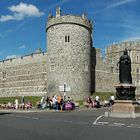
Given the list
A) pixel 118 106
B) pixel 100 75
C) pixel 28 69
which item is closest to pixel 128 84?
pixel 118 106

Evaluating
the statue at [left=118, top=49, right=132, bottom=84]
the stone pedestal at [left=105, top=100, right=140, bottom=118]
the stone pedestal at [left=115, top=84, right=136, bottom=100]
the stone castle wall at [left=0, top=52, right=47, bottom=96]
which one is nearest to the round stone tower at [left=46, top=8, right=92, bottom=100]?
the stone castle wall at [left=0, top=52, right=47, bottom=96]

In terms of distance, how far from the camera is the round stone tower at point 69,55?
5628 cm

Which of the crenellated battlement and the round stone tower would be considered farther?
the crenellated battlement

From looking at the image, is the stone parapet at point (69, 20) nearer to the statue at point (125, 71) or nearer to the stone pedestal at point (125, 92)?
the statue at point (125, 71)

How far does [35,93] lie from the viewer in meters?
69.6

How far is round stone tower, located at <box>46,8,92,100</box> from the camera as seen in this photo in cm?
5628

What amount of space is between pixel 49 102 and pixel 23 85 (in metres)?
37.2

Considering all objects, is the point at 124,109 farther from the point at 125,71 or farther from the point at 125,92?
the point at 125,71

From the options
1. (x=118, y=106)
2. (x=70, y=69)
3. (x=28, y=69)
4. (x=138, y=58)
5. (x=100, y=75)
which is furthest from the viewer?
(x=138, y=58)

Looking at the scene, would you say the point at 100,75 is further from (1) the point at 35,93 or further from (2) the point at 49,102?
(2) the point at 49,102

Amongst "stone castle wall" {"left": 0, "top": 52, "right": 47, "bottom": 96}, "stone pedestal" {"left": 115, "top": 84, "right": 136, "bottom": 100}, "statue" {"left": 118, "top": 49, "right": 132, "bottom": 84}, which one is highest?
"stone castle wall" {"left": 0, "top": 52, "right": 47, "bottom": 96}

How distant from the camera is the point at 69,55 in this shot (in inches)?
2233

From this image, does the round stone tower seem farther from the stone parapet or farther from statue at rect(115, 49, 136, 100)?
statue at rect(115, 49, 136, 100)

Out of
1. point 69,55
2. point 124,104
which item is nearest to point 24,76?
point 69,55
